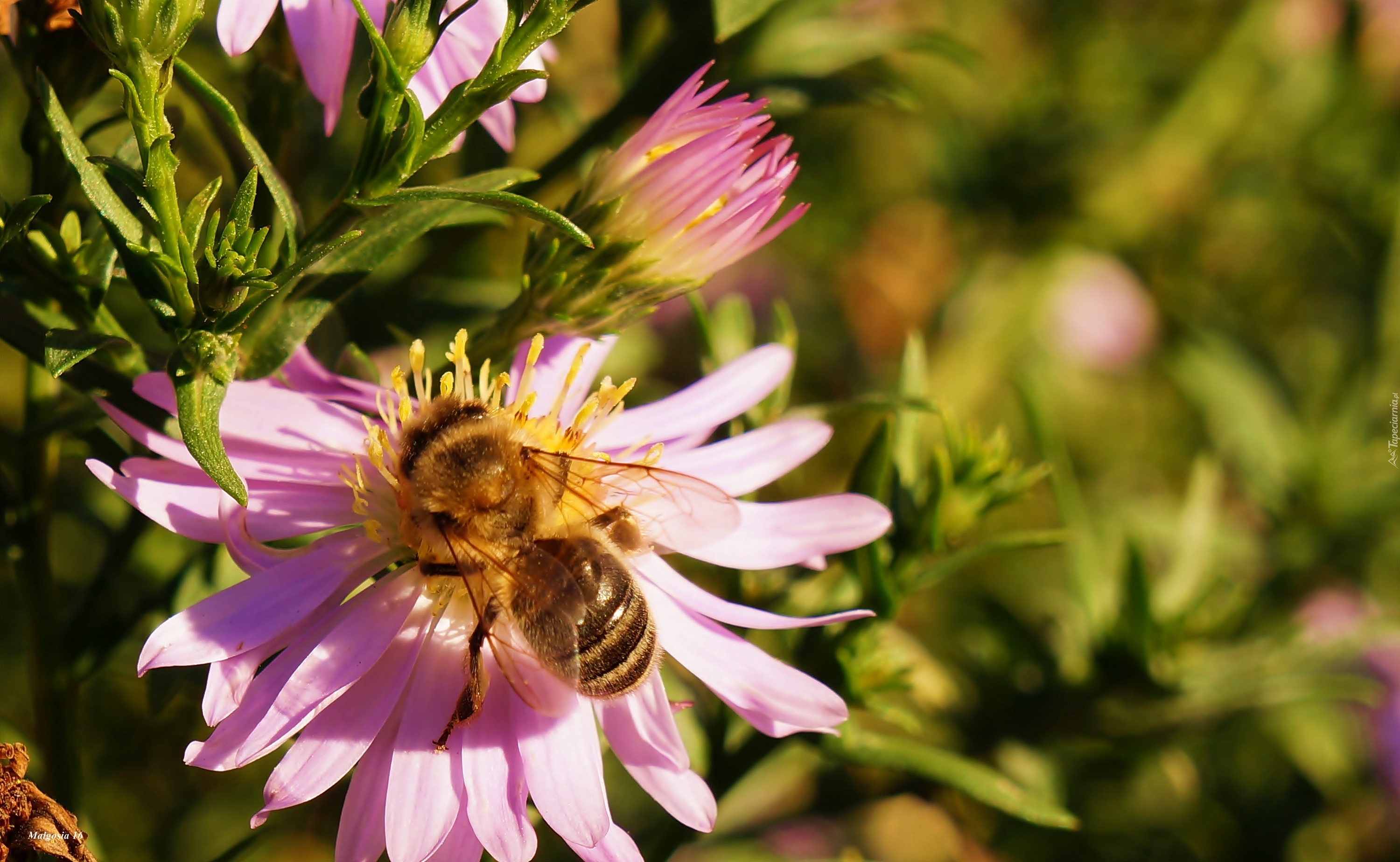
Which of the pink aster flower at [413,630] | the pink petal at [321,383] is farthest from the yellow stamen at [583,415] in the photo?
the pink petal at [321,383]

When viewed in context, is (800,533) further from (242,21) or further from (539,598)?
(242,21)

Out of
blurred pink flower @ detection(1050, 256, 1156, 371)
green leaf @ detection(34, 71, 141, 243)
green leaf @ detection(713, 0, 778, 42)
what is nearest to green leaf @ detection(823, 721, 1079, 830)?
green leaf @ detection(713, 0, 778, 42)

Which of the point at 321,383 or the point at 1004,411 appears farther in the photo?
the point at 1004,411

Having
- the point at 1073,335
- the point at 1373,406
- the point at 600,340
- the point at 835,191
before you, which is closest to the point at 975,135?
the point at 835,191

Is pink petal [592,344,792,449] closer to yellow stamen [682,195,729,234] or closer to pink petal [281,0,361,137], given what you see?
yellow stamen [682,195,729,234]

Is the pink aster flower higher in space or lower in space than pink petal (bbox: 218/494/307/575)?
lower

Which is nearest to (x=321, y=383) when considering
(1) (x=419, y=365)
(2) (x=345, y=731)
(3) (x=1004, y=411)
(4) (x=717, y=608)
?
(1) (x=419, y=365)

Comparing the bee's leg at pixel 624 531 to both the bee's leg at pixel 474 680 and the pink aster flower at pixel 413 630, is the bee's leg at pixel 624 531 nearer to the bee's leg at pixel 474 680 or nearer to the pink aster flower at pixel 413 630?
the pink aster flower at pixel 413 630
